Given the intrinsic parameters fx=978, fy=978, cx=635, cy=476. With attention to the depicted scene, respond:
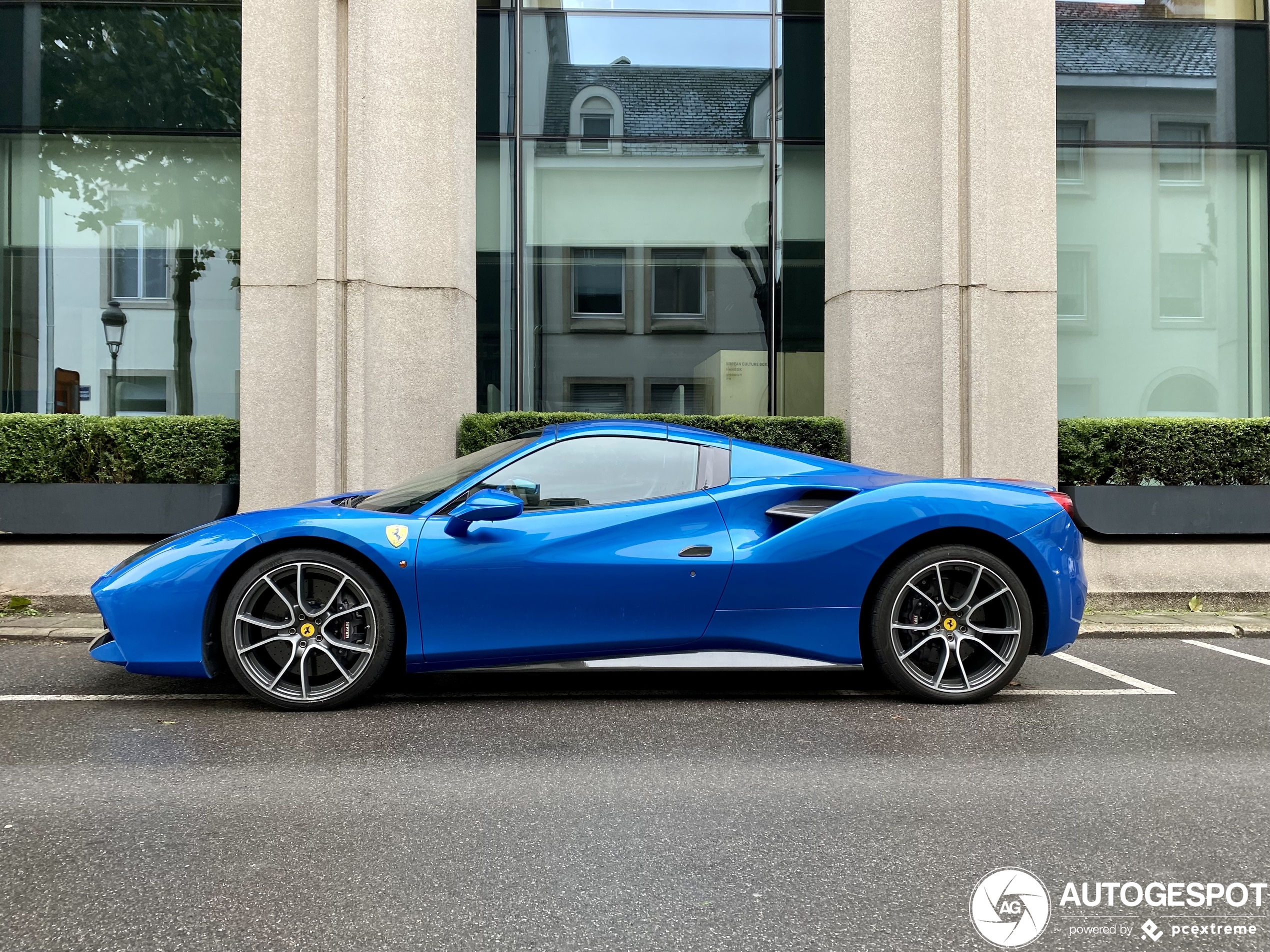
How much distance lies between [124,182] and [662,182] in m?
5.57

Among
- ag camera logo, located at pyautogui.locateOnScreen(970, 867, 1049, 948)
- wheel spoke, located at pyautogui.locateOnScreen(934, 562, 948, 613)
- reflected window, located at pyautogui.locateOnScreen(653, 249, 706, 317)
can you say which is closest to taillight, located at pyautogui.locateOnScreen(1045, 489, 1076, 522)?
wheel spoke, located at pyautogui.locateOnScreen(934, 562, 948, 613)

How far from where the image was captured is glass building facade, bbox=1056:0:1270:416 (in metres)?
10.3

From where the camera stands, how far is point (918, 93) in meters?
9.14

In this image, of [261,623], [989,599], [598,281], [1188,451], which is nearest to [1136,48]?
[1188,451]

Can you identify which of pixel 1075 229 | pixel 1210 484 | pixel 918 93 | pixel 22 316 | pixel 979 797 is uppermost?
pixel 918 93

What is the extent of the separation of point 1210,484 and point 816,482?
534 centimetres

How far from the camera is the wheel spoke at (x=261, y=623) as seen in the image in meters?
4.35

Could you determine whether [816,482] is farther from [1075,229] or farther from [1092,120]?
[1092,120]

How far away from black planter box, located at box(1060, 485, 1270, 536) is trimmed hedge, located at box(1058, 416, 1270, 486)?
20 cm

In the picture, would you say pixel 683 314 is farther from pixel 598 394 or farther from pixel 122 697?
pixel 122 697

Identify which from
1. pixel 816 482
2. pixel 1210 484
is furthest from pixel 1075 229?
pixel 816 482

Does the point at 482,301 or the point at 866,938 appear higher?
the point at 482,301

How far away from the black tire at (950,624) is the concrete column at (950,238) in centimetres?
430

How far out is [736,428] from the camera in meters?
8.77
